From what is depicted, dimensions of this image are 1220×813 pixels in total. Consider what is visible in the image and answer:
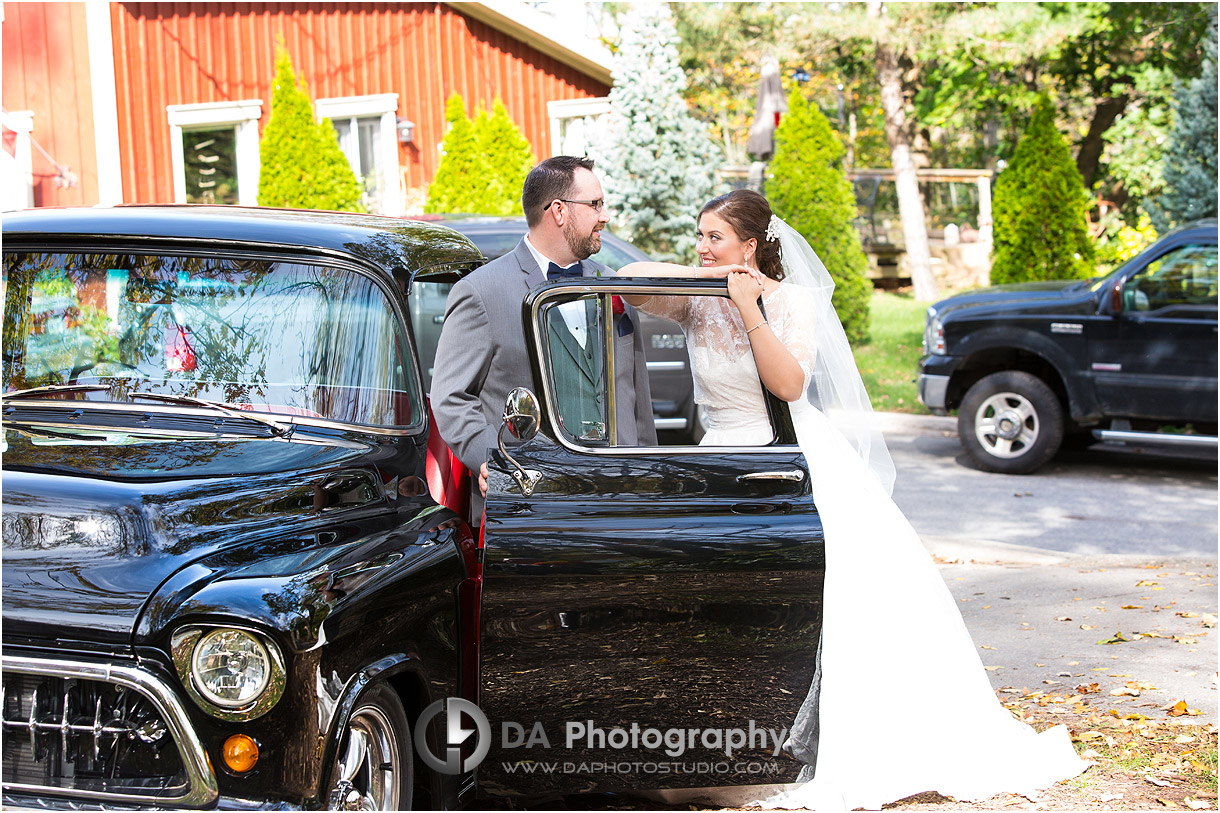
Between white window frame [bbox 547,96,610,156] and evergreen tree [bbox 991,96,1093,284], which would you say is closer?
evergreen tree [bbox 991,96,1093,284]

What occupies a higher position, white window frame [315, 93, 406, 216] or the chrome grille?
white window frame [315, 93, 406, 216]

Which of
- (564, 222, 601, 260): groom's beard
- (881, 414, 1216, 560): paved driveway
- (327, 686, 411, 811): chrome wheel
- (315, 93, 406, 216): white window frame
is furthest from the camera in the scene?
(315, 93, 406, 216): white window frame

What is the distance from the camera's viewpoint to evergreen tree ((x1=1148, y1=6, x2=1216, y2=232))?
19.8 metres

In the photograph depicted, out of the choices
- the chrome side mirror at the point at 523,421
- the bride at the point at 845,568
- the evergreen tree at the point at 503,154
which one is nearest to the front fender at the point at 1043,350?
the bride at the point at 845,568

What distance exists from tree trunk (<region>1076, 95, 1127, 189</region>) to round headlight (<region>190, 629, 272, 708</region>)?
31.1 metres

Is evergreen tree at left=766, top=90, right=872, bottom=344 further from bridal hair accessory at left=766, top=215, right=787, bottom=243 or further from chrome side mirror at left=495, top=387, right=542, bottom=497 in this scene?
chrome side mirror at left=495, top=387, right=542, bottom=497

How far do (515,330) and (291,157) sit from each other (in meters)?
12.7

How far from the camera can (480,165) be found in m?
16.7

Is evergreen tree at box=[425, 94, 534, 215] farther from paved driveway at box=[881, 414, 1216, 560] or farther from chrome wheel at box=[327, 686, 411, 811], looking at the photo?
chrome wheel at box=[327, 686, 411, 811]

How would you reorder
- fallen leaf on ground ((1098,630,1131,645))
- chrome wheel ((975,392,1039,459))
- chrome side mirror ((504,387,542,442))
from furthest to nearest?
1. chrome wheel ((975,392,1039,459))
2. fallen leaf on ground ((1098,630,1131,645))
3. chrome side mirror ((504,387,542,442))

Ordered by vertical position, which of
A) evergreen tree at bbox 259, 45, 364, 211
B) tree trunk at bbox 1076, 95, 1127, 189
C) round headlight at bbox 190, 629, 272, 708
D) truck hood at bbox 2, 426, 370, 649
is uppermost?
tree trunk at bbox 1076, 95, 1127, 189

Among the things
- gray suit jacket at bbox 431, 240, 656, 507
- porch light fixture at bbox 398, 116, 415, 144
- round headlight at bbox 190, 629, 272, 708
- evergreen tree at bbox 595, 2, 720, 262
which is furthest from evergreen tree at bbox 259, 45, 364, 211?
Result: round headlight at bbox 190, 629, 272, 708

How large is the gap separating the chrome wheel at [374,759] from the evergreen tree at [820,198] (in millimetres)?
15030

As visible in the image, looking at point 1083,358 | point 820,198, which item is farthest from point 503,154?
point 1083,358
